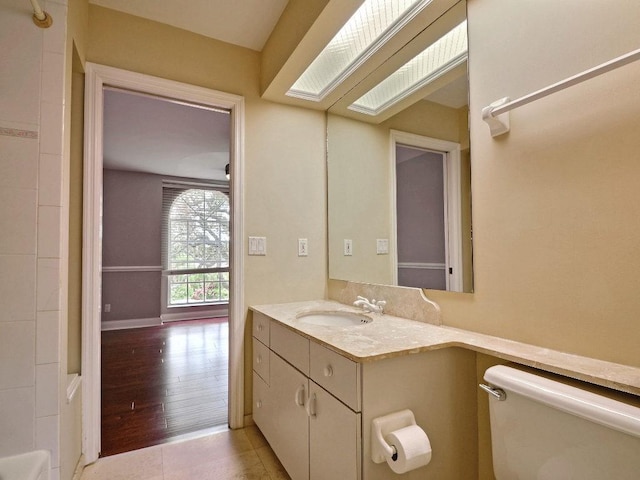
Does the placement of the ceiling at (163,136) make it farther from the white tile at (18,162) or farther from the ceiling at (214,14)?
the white tile at (18,162)

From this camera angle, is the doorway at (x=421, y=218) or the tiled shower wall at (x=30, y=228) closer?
the tiled shower wall at (x=30, y=228)

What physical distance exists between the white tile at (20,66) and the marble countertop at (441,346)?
1.38 metres

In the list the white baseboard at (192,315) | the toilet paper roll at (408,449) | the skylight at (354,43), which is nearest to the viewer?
the toilet paper roll at (408,449)

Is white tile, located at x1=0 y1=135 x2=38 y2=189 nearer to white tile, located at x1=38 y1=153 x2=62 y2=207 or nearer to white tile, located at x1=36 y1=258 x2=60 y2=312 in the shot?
white tile, located at x1=38 y1=153 x2=62 y2=207

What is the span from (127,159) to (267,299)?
12.0ft

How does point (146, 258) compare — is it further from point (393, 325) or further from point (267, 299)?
point (393, 325)

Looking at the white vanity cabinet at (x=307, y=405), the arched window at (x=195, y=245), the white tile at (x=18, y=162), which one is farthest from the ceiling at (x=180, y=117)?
the white vanity cabinet at (x=307, y=405)

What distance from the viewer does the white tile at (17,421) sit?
124 cm

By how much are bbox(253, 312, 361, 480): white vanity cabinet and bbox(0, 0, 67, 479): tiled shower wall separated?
912 mm

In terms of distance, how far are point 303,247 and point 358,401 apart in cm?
134

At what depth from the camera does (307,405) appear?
4.39ft

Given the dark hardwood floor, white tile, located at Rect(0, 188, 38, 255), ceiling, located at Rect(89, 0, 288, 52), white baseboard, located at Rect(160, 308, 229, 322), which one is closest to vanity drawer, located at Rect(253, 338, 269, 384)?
the dark hardwood floor

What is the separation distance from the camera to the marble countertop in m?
0.86

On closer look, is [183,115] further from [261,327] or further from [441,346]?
[441,346]
